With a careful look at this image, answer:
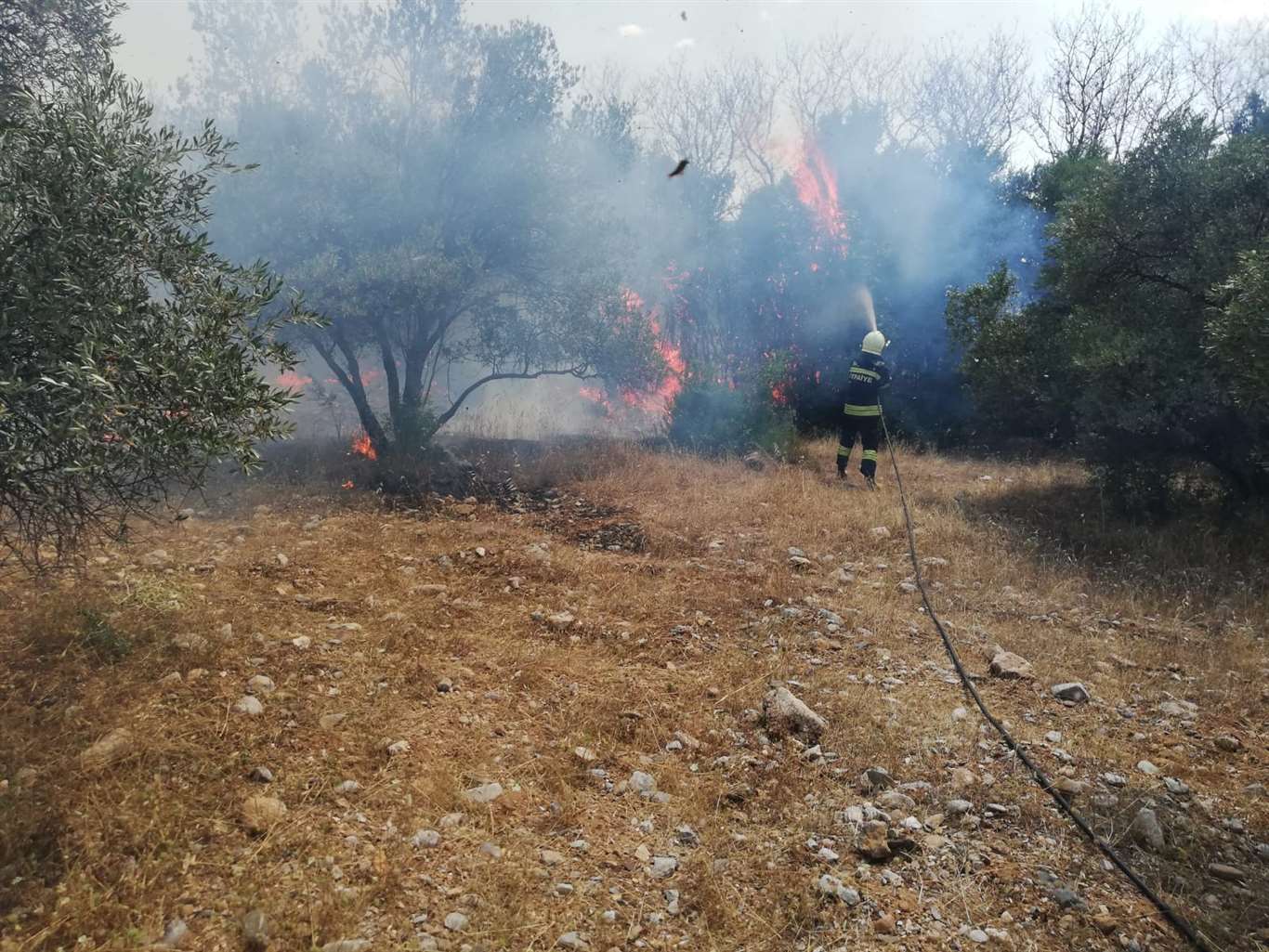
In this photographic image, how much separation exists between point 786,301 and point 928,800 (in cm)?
1384

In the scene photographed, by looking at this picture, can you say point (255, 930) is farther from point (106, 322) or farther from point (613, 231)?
point (613, 231)

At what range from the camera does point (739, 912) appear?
2949 millimetres

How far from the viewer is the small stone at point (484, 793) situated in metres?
3.53

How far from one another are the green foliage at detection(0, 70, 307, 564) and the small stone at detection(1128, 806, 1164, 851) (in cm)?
448

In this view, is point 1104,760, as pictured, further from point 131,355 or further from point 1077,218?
point 1077,218

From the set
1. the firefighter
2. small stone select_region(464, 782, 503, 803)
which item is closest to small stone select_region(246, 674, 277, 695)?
small stone select_region(464, 782, 503, 803)

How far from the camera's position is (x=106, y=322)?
11.3 feet

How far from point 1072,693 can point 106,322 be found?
563 cm

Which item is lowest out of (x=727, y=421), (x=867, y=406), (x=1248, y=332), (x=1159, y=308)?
(x=727, y=421)

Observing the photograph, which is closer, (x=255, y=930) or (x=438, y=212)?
(x=255, y=930)

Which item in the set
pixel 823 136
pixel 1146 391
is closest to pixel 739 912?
pixel 1146 391

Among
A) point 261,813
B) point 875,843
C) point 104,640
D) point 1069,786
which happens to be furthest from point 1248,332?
point 104,640

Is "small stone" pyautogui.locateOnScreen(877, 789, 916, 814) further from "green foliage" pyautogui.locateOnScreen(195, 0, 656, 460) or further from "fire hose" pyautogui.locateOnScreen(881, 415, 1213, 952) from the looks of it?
"green foliage" pyautogui.locateOnScreen(195, 0, 656, 460)

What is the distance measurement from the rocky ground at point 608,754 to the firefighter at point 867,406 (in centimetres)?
362
